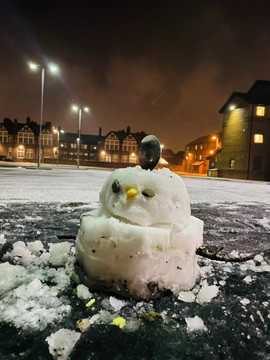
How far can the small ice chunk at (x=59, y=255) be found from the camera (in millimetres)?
1972

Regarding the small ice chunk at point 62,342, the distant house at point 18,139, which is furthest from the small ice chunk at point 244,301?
the distant house at point 18,139

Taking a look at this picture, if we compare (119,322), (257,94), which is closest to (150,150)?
Result: (119,322)

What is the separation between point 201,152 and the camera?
198ft

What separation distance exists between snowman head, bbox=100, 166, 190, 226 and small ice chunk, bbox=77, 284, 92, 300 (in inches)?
19.4

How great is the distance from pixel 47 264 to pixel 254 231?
283 cm

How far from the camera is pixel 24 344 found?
1098 mm

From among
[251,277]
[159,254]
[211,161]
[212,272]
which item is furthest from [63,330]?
[211,161]

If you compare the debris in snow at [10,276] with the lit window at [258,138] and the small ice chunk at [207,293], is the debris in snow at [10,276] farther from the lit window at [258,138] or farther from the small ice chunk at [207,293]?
the lit window at [258,138]

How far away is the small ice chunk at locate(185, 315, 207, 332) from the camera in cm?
124

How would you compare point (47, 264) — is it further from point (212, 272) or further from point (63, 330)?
point (212, 272)

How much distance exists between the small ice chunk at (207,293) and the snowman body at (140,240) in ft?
0.30

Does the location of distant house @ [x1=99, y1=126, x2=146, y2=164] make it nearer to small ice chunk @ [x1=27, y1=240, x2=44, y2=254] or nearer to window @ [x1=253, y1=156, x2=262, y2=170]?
window @ [x1=253, y1=156, x2=262, y2=170]

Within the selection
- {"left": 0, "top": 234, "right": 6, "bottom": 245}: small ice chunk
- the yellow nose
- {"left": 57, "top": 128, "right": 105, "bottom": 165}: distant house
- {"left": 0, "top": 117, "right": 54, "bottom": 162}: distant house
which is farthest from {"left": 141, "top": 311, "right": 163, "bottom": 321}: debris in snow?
{"left": 57, "top": 128, "right": 105, "bottom": 165}: distant house

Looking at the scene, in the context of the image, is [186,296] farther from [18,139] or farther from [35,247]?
[18,139]
